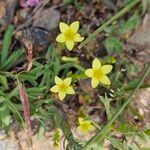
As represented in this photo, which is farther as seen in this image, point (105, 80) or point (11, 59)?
point (11, 59)

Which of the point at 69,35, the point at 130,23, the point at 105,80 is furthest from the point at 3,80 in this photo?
the point at 130,23

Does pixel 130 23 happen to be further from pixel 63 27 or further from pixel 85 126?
pixel 85 126

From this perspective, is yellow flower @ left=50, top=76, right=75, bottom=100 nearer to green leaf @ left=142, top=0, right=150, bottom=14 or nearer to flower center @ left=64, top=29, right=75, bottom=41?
flower center @ left=64, top=29, right=75, bottom=41

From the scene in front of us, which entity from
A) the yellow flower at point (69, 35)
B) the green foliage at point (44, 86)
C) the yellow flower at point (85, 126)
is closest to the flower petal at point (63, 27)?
the yellow flower at point (69, 35)

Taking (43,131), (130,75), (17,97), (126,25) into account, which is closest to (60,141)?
(43,131)

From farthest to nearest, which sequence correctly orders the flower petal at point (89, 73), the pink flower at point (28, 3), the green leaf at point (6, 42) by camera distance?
1. the pink flower at point (28, 3)
2. the green leaf at point (6, 42)
3. the flower petal at point (89, 73)

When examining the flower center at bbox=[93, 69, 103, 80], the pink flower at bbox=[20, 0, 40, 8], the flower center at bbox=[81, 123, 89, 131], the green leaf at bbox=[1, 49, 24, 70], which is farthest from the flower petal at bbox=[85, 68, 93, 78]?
the pink flower at bbox=[20, 0, 40, 8]

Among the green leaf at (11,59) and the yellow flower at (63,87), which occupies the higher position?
the green leaf at (11,59)

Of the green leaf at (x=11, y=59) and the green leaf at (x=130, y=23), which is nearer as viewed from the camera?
the green leaf at (x=11, y=59)

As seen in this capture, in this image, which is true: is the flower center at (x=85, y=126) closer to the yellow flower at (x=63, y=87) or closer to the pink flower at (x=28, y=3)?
the yellow flower at (x=63, y=87)
